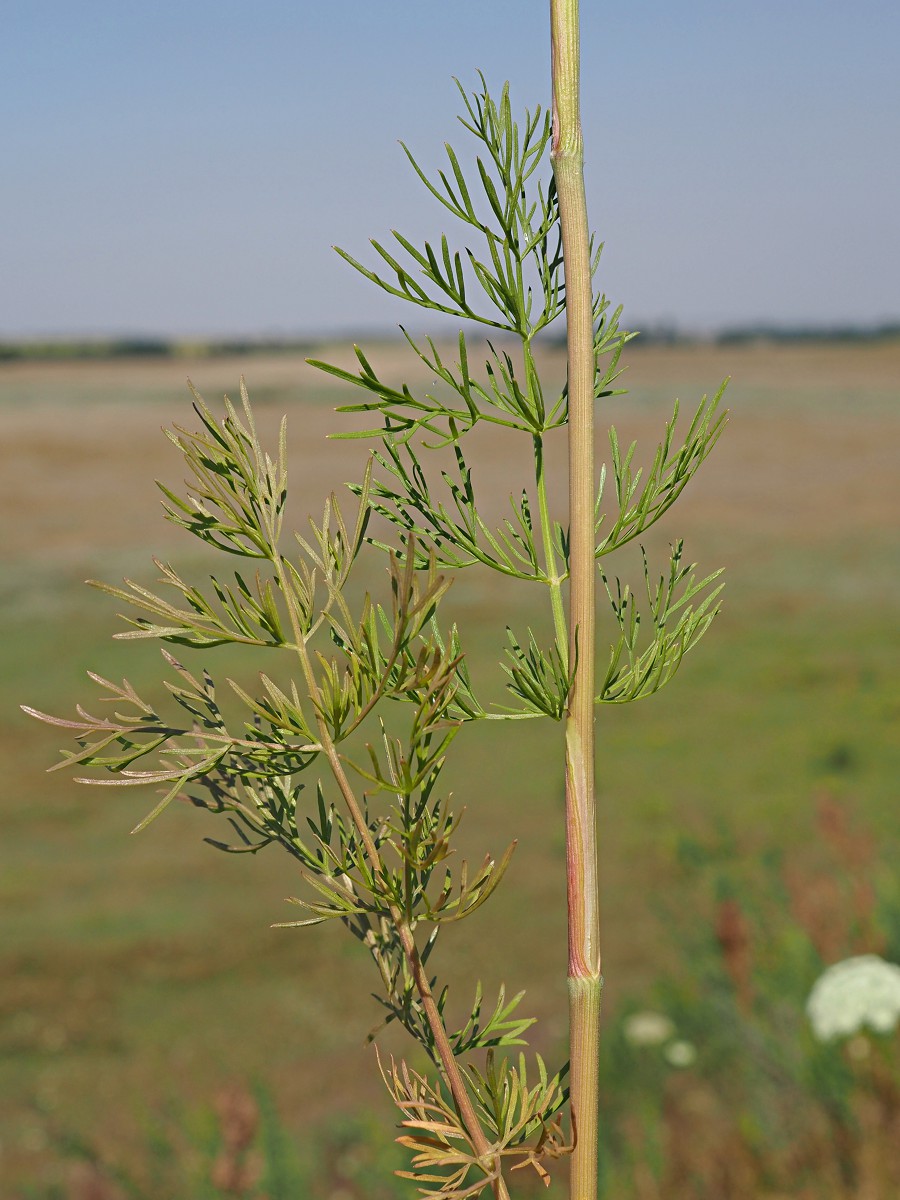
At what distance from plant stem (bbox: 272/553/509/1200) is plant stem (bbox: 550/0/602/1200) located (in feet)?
0.11

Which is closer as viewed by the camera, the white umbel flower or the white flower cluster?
the white umbel flower

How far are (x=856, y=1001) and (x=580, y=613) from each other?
6.25ft

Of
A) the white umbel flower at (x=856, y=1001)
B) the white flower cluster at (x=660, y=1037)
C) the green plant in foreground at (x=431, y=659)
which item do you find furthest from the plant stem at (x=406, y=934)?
the white flower cluster at (x=660, y=1037)

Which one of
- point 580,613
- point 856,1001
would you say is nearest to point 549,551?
point 580,613

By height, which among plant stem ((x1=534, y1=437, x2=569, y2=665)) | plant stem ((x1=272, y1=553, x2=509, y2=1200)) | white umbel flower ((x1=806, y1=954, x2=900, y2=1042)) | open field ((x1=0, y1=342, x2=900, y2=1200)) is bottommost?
open field ((x1=0, y1=342, x2=900, y2=1200))

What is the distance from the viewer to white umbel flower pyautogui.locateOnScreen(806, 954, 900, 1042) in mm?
1960

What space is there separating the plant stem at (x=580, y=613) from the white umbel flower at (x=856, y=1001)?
1818 mm

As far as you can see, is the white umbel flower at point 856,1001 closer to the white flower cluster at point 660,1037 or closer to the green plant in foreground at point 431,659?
the white flower cluster at point 660,1037

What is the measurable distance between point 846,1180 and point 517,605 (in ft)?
26.5

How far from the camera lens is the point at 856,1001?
1.99 meters

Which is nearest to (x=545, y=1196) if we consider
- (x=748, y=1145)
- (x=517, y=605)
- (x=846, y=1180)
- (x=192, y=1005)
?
(x=748, y=1145)

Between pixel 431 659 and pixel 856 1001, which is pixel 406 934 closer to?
pixel 431 659

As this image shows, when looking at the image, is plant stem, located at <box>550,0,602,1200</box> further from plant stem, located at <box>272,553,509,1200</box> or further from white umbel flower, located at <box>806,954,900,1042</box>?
white umbel flower, located at <box>806,954,900,1042</box>

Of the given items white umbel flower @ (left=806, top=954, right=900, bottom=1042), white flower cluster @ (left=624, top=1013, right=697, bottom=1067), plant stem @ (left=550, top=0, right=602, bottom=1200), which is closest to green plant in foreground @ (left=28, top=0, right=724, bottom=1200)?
plant stem @ (left=550, top=0, right=602, bottom=1200)
